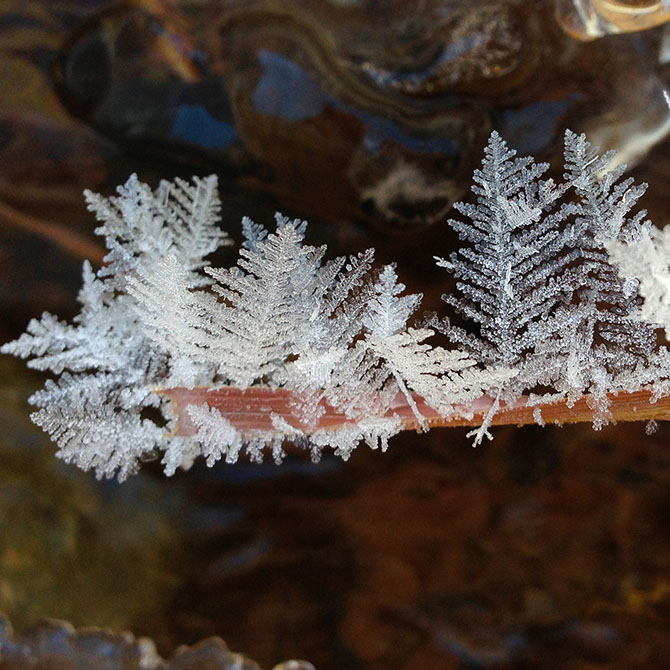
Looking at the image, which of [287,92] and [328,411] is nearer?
[328,411]

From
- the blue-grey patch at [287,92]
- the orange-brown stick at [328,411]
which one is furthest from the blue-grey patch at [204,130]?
the orange-brown stick at [328,411]

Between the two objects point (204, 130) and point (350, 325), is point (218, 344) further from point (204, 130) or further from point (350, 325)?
point (204, 130)

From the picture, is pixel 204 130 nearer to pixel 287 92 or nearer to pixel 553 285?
pixel 287 92

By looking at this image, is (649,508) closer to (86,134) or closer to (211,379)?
(211,379)

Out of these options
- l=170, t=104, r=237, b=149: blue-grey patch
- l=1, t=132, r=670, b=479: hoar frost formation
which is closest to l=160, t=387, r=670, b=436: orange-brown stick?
l=1, t=132, r=670, b=479: hoar frost formation

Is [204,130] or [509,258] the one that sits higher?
[204,130]

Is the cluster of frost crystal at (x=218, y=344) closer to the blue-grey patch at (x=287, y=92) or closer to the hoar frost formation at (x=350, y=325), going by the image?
the hoar frost formation at (x=350, y=325)

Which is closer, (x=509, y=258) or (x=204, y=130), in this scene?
(x=509, y=258)

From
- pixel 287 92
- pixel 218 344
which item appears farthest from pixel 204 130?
pixel 218 344
